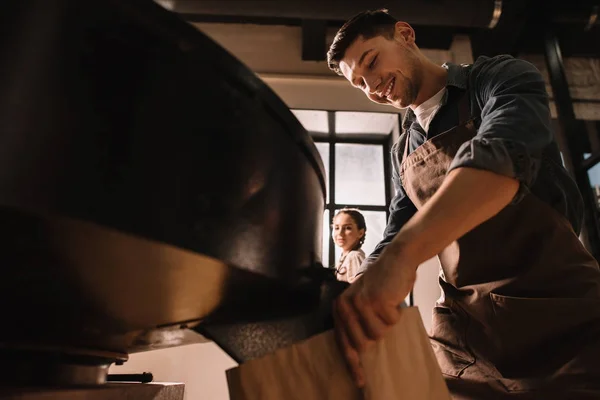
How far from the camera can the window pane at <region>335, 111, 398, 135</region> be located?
2643 mm

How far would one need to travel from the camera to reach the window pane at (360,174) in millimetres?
2865

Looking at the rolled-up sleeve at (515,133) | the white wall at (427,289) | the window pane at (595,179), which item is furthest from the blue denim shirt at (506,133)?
the window pane at (595,179)

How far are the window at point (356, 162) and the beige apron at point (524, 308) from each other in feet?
5.67

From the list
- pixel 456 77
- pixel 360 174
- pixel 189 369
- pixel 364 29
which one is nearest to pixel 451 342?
pixel 456 77

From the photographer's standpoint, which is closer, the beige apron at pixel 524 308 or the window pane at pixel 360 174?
the beige apron at pixel 524 308

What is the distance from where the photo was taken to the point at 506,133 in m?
0.55

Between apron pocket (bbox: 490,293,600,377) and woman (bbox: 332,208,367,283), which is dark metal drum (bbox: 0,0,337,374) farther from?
woman (bbox: 332,208,367,283)

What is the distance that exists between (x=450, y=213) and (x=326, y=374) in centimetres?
26

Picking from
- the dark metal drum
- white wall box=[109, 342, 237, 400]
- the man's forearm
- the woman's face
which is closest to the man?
the man's forearm

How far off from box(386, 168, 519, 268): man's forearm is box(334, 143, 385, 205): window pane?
232cm

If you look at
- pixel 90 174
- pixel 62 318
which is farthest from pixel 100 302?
pixel 90 174

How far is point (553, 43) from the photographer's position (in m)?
2.63

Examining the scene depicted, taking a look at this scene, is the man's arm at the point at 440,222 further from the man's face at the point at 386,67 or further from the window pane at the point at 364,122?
the window pane at the point at 364,122

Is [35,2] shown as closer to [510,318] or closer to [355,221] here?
[510,318]
